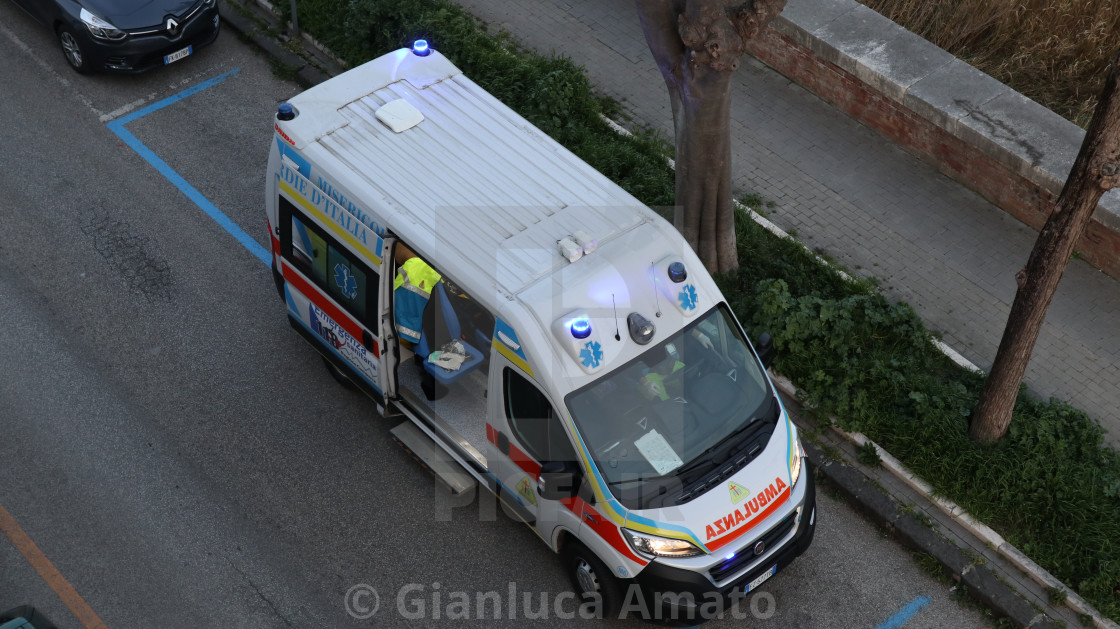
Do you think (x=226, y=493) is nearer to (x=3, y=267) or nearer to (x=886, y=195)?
(x=3, y=267)

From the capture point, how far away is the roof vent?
8742mm

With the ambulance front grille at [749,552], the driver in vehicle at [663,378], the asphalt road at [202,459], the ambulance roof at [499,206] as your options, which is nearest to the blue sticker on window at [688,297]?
the ambulance roof at [499,206]

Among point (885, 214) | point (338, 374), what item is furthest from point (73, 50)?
point (885, 214)

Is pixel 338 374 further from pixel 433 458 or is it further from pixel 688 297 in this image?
pixel 688 297

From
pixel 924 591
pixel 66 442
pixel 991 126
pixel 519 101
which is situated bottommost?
pixel 66 442

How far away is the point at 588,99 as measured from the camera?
1203cm

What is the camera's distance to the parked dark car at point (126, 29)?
486 inches

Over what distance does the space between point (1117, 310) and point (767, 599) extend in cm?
452

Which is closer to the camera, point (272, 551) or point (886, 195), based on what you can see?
point (272, 551)

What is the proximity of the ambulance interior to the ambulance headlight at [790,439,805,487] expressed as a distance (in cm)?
230

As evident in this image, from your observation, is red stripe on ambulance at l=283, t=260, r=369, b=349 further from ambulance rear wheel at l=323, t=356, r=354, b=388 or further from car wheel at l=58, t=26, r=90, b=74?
car wheel at l=58, t=26, r=90, b=74

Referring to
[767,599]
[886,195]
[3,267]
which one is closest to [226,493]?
[3,267]

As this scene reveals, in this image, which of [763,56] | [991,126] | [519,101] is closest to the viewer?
[991,126]

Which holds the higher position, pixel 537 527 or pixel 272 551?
pixel 537 527
